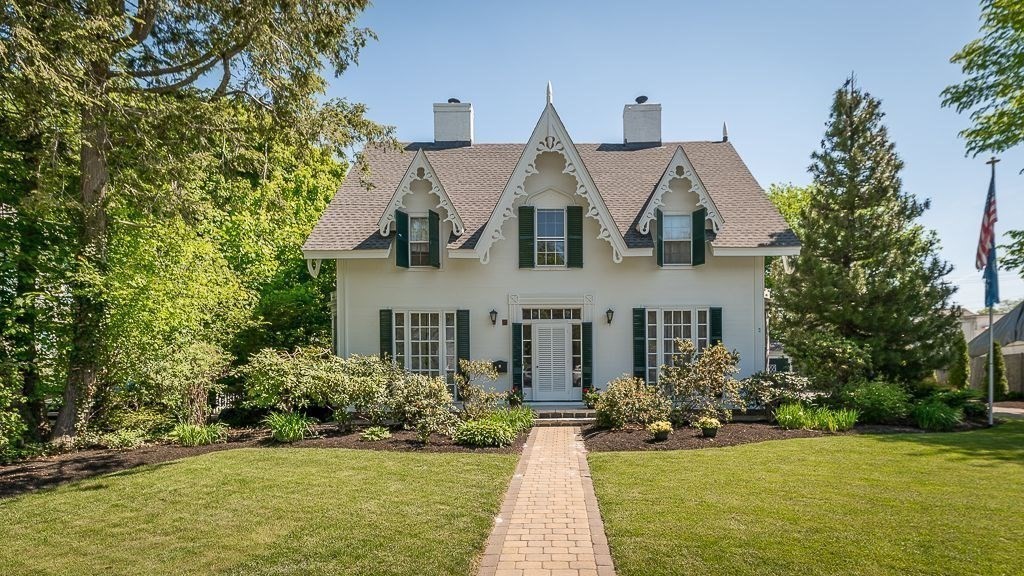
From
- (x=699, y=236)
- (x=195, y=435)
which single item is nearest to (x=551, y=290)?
(x=699, y=236)

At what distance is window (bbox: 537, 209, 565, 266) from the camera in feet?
45.3

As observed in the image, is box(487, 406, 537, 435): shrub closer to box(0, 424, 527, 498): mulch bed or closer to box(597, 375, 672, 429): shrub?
box(0, 424, 527, 498): mulch bed

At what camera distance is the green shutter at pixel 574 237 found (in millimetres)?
13719

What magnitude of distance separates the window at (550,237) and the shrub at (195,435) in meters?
8.62

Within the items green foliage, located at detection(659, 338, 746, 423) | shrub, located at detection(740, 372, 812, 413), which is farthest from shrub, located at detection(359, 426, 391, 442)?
shrub, located at detection(740, 372, 812, 413)

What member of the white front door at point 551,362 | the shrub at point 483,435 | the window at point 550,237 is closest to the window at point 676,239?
the window at point 550,237

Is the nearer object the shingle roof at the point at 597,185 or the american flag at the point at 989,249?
the american flag at the point at 989,249

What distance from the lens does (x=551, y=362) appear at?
13.8 metres

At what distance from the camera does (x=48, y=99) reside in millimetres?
7535

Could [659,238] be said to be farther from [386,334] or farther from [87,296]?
[87,296]

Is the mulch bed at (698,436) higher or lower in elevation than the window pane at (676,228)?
lower

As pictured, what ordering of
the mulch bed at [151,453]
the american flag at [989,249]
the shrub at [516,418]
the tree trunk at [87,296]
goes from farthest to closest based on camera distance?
the american flag at [989,249], the shrub at [516,418], the tree trunk at [87,296], the mulch bed at [151,453]

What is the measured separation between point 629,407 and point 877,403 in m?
5.83

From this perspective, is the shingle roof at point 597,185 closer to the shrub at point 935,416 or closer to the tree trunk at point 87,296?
the tree trunk at point 87,296
